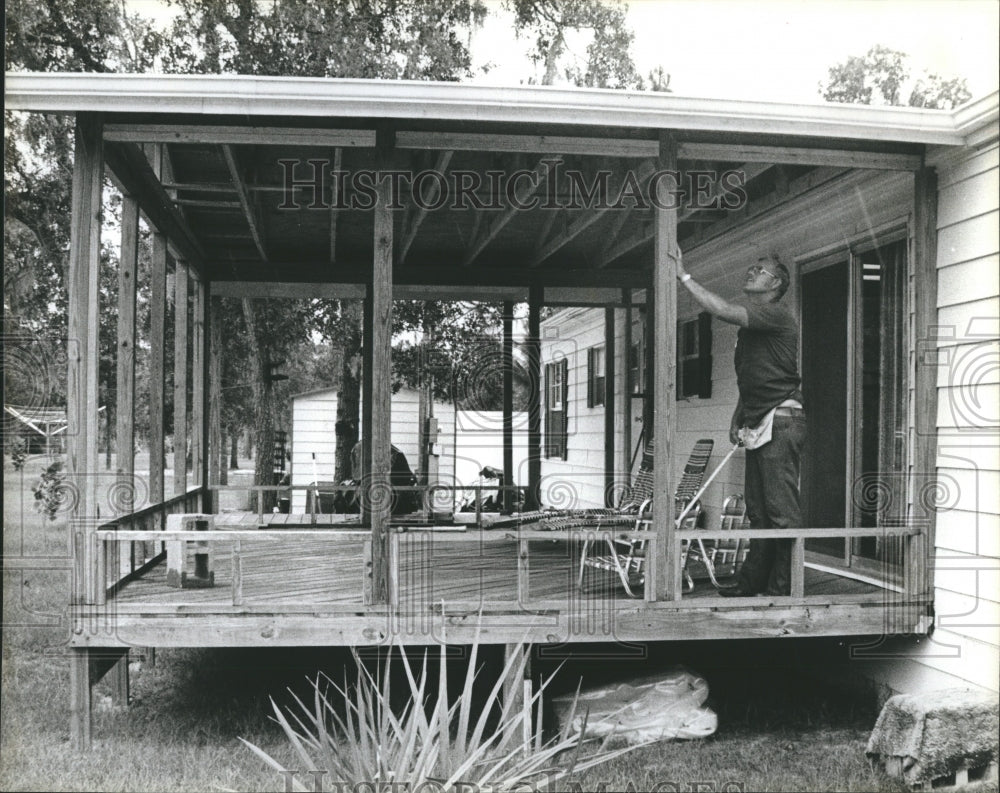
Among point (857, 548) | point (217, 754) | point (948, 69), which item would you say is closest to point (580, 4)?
point (948, 69)

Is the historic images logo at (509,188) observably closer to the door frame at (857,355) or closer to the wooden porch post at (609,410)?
the door frame at (857,355)

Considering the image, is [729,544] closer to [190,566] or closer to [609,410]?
[609,410]

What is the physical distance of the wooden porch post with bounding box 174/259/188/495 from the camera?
8534mm

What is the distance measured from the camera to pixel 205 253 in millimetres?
9945

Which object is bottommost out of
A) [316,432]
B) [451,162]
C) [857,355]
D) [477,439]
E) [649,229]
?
[477,439]

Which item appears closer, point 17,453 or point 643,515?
point 643,515

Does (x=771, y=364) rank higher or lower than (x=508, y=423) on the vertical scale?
higher

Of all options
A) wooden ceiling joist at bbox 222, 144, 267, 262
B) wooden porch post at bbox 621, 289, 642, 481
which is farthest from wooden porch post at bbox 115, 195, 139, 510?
wooden porch post at bbox 621, 289, 642, 481

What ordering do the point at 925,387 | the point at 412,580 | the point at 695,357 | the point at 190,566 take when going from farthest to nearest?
1. the point at 695,357
2. the point at 412,580
3. the point at 190,566
4. the point at 925,387

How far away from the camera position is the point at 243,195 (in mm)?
7164

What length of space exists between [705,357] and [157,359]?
15.8 feet

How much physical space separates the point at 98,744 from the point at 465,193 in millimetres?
4542

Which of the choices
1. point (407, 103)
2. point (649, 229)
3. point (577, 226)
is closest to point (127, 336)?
point (407, 103)

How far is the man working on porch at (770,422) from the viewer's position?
5.88m
